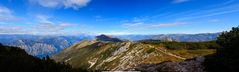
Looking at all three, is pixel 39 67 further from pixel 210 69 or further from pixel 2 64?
pixel 210 69

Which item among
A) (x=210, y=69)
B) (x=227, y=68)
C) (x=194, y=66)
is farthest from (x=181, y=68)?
(x=227, y=68)

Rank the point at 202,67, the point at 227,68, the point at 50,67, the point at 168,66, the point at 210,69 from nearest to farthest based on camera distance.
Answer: the point at 50,67
the point at 227,68
the point at 210,69
the point at 202,67
the point at 168,66

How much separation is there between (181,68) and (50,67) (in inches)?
1241

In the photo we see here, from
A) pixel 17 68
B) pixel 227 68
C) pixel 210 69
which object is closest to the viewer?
pixel 17 68

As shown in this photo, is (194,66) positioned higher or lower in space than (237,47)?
lower

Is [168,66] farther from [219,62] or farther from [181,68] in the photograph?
[219,62]

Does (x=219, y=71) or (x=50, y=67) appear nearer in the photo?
(x=50, y=67)

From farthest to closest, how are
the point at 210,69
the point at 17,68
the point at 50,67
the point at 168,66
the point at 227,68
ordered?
the point at 168,66 → the point at 210,69 → the point at 227,68 → the point at 50,67 → the point at 17,68

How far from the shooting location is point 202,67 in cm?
6581

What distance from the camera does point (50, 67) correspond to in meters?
52.1

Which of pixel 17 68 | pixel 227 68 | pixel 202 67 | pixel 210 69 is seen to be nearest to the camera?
pixel 17 68

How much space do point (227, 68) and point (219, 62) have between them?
3021 millimetres

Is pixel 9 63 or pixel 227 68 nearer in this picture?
pixel 9 63

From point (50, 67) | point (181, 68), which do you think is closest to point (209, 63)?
point (181, 68)
